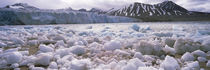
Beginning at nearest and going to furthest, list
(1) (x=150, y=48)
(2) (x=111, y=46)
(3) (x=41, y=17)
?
(1) (x=150, y=48) → (2) (x=111, y=46) → (3) (x=41, y=17)

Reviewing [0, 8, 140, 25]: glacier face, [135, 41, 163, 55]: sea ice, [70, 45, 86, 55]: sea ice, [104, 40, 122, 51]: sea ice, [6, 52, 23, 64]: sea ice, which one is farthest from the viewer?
[0, 8, 140, 25]: glacier face

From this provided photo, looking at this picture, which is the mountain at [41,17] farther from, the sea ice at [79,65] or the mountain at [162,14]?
the sea ice at [79,65]

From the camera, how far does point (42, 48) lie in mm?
2162

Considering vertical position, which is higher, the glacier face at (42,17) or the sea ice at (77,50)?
the sea ice at (77,50)

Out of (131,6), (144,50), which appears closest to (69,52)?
(144,50)

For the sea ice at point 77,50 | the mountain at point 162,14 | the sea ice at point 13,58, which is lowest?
the mountain at point 162,14

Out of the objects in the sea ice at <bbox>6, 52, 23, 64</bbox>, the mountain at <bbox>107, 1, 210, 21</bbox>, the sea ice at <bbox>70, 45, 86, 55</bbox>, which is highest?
the sea ice at <bbox>6, 52, 23, 64</bbox>

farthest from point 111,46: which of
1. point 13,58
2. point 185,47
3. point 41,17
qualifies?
point 41,17

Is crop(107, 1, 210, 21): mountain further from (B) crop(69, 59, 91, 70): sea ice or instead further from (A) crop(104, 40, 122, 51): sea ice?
(B) crop(69, 59, 91, 70): sea ice

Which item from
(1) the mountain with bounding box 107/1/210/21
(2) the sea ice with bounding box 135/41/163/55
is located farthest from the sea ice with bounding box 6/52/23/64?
(1) the mountain with bounding box 107/1/210/21

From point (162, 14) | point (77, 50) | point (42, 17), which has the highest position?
point (77, 50)

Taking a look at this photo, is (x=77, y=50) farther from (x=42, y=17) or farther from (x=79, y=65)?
(x=42, y=17)

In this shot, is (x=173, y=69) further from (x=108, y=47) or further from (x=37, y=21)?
(x=37, y=21)

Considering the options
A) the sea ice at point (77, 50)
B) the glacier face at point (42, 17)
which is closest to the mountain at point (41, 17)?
the glacier face at point (42, 17)
